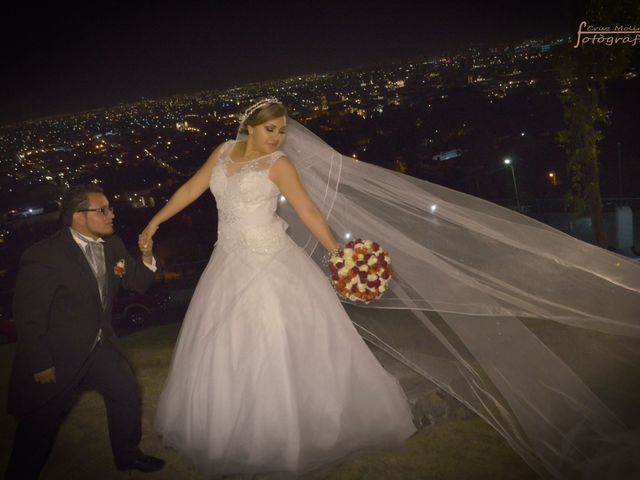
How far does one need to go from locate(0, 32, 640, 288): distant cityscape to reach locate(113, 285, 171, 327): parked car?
16.2m

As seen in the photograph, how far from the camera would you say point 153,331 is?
25.1 ft

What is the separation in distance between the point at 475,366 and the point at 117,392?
276 cm

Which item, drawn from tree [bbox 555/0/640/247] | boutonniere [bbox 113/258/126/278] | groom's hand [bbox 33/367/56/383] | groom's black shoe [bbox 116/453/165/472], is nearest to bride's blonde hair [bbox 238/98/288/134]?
boutonniere [bbox 113/258/126/278]

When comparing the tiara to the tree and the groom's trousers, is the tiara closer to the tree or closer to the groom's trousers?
the groom's trousers

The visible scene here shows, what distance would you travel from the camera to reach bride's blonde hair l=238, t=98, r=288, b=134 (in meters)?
3.51

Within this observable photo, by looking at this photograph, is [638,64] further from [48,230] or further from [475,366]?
[48,230]

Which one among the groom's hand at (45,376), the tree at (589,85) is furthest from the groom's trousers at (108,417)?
the tree at (589,85)

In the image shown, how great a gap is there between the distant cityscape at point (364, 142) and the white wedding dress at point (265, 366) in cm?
2828

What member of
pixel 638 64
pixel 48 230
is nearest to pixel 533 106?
pixel 638 64

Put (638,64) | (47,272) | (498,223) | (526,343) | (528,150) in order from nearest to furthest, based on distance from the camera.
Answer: (47,272) < (526,343) < (498,223) < (638,64) < (528,150)

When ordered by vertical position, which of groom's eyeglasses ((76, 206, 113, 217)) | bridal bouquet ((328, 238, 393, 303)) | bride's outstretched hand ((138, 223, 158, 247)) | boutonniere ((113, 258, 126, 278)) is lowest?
bridal bouquet ((328, 238, 393, 303))

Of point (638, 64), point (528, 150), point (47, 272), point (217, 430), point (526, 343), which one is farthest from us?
point (528, 150)

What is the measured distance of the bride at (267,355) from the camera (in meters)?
3.24

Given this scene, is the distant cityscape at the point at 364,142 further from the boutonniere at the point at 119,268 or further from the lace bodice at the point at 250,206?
the boutonniere at the point at 119,268
